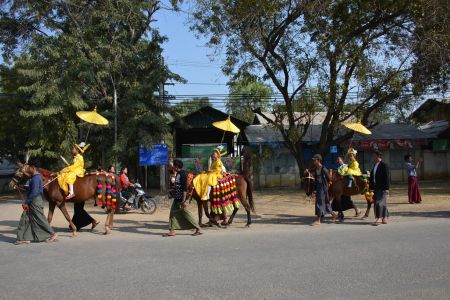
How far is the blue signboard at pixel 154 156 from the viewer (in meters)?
20.3

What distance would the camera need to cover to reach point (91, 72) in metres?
20.2

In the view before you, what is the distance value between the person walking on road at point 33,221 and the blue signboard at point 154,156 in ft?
34.1

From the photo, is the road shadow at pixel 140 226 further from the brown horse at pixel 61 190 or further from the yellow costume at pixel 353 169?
the yellow costume at pixel 353 169

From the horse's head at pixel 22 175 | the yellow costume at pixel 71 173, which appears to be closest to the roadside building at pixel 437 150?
the yellow costume at pixel 71 173

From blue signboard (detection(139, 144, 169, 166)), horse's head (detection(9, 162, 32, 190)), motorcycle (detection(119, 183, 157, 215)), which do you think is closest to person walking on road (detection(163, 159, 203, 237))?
horse's head (detection(9, 162, 32, 190))

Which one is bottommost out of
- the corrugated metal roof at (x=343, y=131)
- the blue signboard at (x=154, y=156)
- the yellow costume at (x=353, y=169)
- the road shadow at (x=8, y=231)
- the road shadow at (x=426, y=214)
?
the road shadow at (x=8, y=231)

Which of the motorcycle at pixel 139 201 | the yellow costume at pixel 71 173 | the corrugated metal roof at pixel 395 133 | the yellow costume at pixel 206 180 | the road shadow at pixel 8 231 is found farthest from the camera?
the corrugated metal roof at pixel 395 133

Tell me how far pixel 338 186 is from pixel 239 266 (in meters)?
6.01

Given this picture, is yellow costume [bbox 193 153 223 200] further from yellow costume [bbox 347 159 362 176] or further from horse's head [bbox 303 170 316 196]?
yellow costume [bbox 347 159 362 176]

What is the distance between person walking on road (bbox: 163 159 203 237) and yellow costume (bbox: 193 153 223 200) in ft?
3.00

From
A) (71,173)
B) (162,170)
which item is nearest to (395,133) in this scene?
(162,170)

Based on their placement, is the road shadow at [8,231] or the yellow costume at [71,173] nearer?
the road shadow at [8,231]

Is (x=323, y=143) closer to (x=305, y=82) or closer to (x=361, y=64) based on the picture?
(x=305, y=82)

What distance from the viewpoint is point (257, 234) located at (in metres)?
10.5
